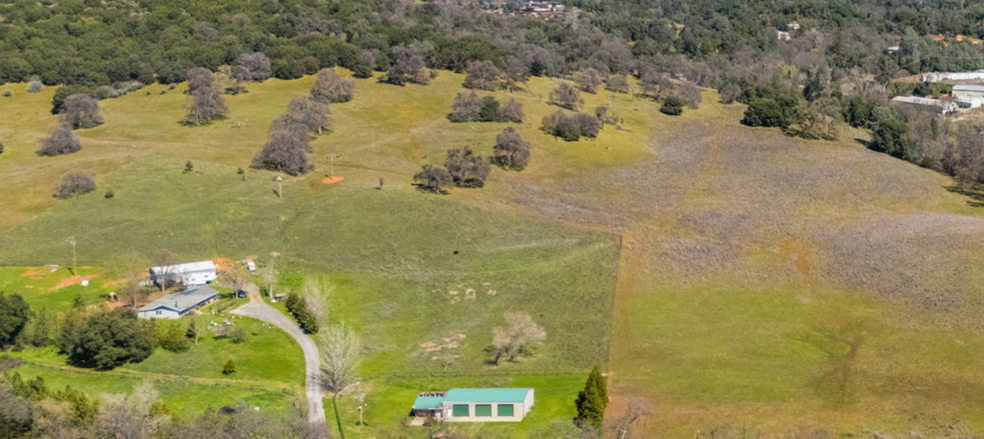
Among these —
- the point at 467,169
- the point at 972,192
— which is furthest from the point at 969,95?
the point at 467,169

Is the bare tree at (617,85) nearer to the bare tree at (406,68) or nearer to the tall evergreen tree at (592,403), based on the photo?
the bare tree at (406,68)

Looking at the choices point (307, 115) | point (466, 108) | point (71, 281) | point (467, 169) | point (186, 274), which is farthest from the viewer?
point (466, 108)

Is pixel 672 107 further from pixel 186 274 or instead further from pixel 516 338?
pixel 186 274

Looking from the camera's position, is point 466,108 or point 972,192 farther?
point 466,108

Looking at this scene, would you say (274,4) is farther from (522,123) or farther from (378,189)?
(378,189)

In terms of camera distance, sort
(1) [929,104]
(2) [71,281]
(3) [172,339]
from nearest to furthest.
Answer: (3) [172,339] < (2) [71,281] < (1) [929,104]

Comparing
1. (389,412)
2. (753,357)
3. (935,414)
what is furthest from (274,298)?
(935,414)
